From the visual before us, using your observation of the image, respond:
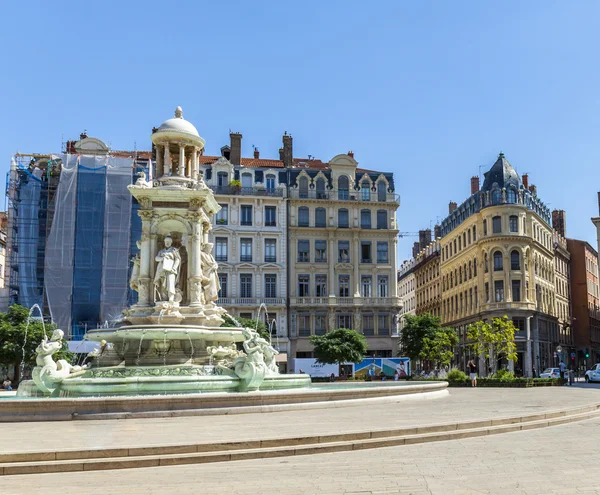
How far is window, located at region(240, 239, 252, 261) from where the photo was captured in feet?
204

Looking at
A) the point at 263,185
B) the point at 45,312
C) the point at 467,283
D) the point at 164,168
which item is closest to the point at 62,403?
the point at 164,168

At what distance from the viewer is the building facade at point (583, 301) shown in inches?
3686

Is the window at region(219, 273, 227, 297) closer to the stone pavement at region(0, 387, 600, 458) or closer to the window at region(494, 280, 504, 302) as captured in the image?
the window at region(494, 280, 504, 302)

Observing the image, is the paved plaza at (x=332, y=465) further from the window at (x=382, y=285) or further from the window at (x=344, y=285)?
the window at (x=382, y=285)

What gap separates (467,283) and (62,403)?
65852 mm

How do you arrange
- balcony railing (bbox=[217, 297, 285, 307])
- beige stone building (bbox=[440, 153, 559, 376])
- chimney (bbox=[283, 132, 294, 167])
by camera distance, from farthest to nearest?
beige stone building (bbox=[440, 153, 559, 376]) < chimney (bbox=[283, 132, 294, 167]) < balcony railing (bbox=[217, 297, 285, 307])

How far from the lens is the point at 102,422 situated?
600 inches

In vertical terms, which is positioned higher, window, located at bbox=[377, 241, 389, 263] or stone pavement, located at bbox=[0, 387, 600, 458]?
window, located at bbox=[377, 241, 389, 263]

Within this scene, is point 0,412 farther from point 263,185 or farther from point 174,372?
point 263,185

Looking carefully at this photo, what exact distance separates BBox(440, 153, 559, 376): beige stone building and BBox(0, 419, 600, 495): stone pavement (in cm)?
5893

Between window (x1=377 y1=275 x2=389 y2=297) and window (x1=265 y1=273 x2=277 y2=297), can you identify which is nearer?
window (x1=265 y1=273 x2=277 y2=297)

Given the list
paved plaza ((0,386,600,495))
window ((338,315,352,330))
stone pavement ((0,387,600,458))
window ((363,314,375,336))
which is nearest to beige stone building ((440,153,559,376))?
window ((363,314,375,336))

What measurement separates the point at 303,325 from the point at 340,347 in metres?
9.18

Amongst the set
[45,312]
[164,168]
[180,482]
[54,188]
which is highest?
[54,188]
